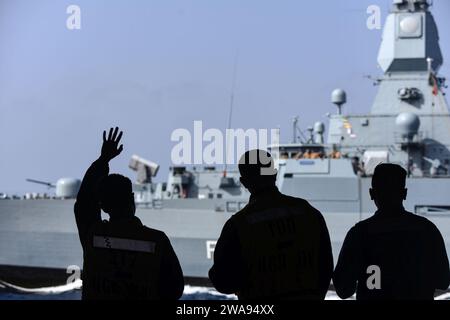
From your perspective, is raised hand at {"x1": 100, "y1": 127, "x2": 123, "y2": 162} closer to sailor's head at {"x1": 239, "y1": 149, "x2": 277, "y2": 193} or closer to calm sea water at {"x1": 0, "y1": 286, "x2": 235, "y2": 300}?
sailor's head at {"x1": 239, "y1": 149, "x2": 277, "y2": 193}

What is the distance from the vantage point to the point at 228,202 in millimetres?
26906

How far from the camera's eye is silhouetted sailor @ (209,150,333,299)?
138 inches

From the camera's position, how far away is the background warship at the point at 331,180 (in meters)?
26.0

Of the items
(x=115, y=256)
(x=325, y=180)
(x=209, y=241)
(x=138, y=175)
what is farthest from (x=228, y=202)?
(x=115, y=256)

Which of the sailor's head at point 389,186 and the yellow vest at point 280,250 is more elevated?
the sailor's head at point 389,186

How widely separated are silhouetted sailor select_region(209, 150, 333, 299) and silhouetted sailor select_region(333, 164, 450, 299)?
27 cm

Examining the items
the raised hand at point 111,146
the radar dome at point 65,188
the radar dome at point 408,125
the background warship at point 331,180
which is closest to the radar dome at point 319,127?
the background warship at point 331,180

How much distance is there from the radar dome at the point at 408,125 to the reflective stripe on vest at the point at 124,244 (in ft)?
77.0

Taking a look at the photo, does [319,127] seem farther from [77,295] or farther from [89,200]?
[89,200]

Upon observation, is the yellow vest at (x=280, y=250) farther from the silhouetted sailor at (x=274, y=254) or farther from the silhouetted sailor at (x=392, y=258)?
the silhouetted sailor at (x=392, y=258)
